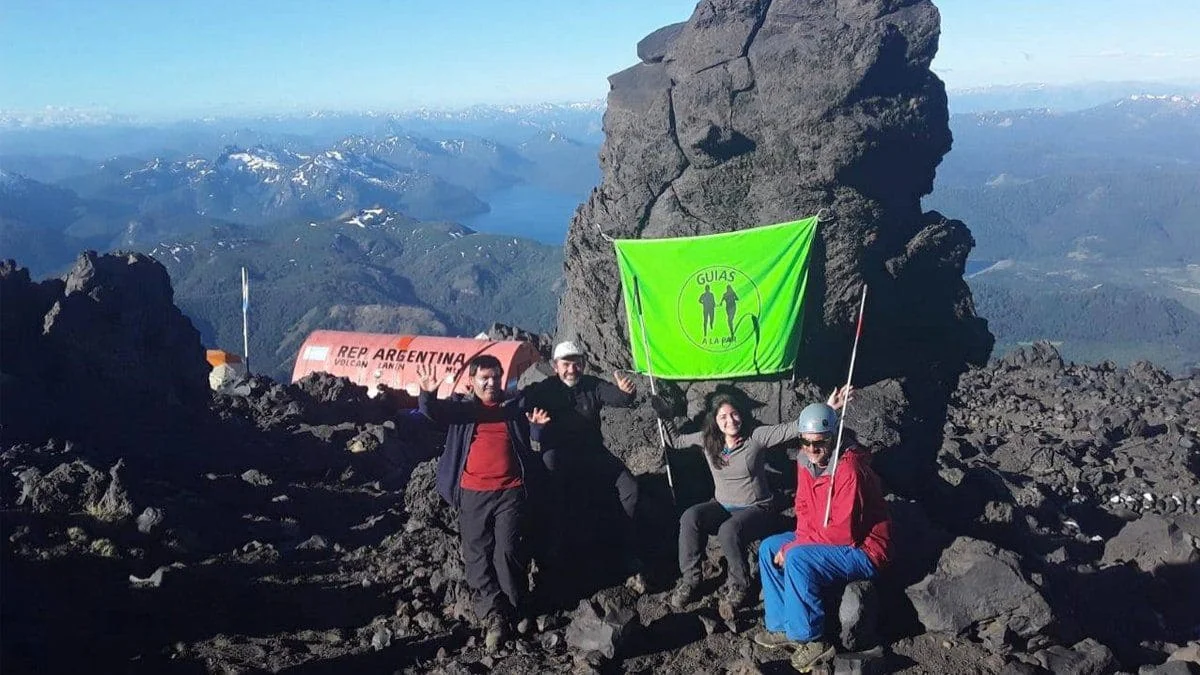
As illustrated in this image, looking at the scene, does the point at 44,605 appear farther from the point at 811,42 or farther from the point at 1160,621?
the point at 1160,621

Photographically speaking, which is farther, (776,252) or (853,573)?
(776,252)

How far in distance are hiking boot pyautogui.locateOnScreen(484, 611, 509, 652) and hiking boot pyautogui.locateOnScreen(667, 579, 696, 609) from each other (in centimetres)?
137

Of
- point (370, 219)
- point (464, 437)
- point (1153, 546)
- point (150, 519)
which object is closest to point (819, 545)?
point (464, 437)

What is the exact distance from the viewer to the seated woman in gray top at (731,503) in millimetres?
6797

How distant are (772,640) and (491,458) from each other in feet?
8.35

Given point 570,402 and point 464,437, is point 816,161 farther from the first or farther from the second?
point 464,437

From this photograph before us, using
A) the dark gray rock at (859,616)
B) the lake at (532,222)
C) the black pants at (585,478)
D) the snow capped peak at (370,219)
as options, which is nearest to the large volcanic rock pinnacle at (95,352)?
the black pants at (585,478)

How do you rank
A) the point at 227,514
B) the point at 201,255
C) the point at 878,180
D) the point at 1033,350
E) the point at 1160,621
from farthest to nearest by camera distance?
the point at 201,255
the point at 1033,350
the point at 227,514
the point at 878,180
the point at 1160,621

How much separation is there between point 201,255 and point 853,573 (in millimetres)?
119186

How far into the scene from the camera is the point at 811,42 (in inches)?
341

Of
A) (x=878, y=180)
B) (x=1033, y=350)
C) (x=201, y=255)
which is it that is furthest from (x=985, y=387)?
(x=201, y=255)

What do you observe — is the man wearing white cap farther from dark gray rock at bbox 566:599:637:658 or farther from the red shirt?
dark gray rock at bbox 566:599:637:658

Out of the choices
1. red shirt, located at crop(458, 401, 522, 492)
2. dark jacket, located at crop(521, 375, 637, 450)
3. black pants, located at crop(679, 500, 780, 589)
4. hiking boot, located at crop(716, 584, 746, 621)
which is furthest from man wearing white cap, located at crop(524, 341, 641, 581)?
hiking boot, located at crop(716, 584, 746, 621)

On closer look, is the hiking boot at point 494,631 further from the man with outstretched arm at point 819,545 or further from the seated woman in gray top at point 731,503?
the man with outstretched arm at point 819,545
